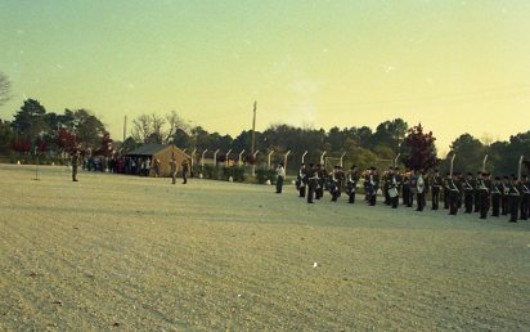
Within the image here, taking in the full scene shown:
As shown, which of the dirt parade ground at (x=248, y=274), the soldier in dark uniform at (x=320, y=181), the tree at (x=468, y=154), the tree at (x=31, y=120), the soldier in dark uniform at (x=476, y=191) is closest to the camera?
the dirt parade ground at (x=248, y=274)

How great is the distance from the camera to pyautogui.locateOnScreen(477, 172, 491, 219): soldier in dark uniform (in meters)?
21.2

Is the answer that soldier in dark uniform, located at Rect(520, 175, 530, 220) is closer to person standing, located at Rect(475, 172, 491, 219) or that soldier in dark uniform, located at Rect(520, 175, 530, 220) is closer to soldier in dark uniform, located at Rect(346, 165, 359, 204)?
person standing, located at Rect(475, 172, 491, 219)

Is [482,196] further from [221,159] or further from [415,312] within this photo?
[221,159]

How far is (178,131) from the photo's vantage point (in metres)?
90.9

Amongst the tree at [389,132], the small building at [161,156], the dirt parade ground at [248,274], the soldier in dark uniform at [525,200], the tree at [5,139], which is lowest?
the dirt parade ground at [248,274]

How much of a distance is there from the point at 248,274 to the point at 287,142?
76338 mm

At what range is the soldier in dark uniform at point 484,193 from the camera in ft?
69.4

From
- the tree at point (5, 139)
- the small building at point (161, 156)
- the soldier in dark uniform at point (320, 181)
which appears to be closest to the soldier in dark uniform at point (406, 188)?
the soldier in dark uniform at point (320, 181)

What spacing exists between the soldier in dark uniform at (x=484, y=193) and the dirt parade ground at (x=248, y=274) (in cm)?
555

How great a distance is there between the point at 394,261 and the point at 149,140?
80372mm

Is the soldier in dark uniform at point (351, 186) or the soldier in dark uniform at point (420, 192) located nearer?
the soldier in dark uniform at point (420, 192)

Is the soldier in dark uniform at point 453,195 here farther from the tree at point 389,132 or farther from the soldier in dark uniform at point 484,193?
the tree at point 389,132

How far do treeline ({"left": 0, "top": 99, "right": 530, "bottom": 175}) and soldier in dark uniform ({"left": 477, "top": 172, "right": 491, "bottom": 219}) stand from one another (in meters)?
9.88

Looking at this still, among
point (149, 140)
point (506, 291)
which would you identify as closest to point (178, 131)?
point (149, 140)
